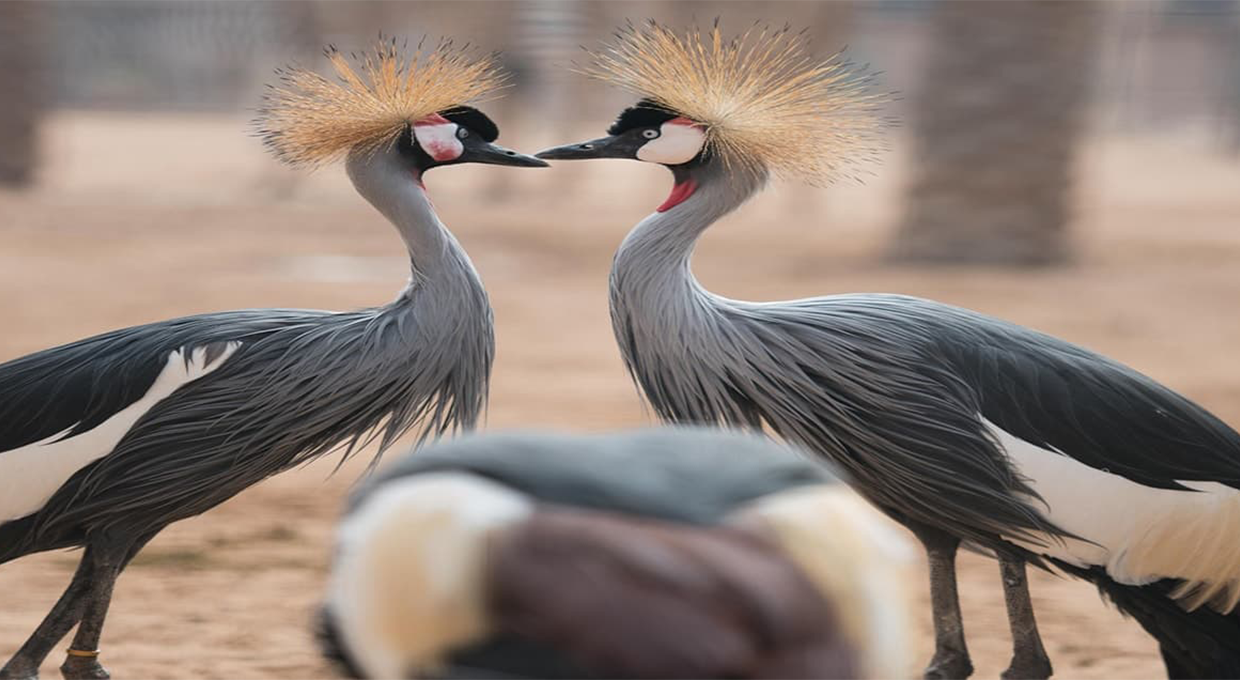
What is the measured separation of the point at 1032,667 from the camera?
10.9 ft

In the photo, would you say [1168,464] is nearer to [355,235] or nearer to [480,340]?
[480,340]

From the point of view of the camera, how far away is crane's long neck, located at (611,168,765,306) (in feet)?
11.0

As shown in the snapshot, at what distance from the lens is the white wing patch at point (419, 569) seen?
177cm

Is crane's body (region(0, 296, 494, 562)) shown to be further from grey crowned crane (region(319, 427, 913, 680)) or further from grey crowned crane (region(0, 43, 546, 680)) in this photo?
grey crowned crane (region(319, 427, 913, 680))

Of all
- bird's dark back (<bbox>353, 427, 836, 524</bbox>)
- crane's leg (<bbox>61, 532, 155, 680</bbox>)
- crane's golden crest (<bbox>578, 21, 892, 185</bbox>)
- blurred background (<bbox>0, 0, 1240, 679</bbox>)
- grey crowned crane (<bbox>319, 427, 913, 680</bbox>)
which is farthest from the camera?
blurred background (<bbox>0, 0, 1240, 679</bbox>)

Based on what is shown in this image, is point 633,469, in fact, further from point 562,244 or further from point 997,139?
point 562,244

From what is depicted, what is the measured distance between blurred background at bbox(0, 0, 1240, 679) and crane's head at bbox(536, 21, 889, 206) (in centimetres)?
19

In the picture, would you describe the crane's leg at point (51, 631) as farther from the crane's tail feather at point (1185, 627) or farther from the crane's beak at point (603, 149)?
the crane's tail feather at point (1185, 627)

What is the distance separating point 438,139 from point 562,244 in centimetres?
812

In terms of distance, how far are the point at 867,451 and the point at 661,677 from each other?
5.12ft

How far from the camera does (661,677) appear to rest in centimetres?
170

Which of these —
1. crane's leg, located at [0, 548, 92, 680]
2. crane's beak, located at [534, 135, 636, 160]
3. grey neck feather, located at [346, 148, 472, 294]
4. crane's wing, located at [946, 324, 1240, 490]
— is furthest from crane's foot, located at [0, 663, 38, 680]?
crane's wing, located at [946, 324, 1240, 490]

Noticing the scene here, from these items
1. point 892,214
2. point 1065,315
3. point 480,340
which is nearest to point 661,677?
point 480,340

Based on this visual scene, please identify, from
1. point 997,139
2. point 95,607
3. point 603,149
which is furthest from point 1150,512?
point 997,139
